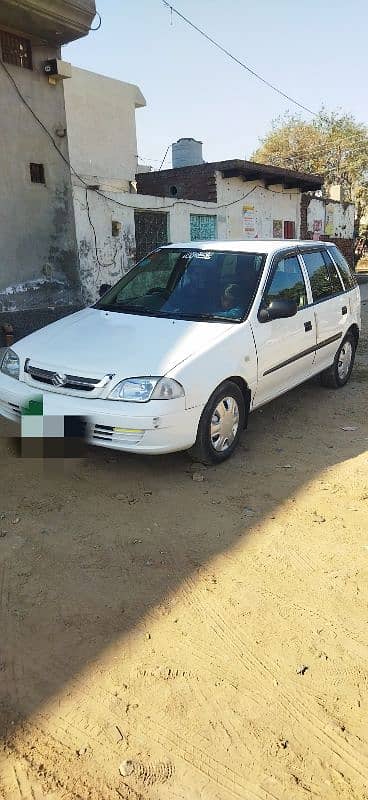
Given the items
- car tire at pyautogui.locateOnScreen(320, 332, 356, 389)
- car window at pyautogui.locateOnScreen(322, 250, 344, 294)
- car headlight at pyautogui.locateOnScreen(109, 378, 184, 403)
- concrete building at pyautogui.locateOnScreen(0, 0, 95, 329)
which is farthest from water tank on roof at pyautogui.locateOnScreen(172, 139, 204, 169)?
car headlight at pyautogui.locateOnScreen(109, 378, 184, 403)

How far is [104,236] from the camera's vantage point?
33.2 ft

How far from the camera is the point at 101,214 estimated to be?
9.97 m

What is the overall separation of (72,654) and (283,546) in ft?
4.47

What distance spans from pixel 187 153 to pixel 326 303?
11.5 metres

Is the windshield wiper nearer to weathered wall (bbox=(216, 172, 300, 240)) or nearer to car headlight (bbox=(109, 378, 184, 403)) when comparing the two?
car headlight (bbox=(109, 378, 184, 403))

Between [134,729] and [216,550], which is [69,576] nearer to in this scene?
[216,550]

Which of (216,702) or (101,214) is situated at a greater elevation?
(101,214)

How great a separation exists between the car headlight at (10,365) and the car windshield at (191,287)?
1011 mm

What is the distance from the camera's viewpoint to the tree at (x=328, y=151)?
3156 cm

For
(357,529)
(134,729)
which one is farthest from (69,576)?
(357,529)

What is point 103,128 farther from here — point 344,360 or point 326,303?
point 326,303

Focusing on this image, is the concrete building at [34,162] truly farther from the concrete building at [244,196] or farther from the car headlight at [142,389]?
the car headlight at [142,389]

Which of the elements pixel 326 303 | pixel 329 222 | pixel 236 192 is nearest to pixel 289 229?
A: pixel 236 192

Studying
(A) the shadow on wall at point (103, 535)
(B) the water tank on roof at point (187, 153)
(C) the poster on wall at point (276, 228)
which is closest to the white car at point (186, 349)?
(A) the shadow on wall at point (103, 535)
